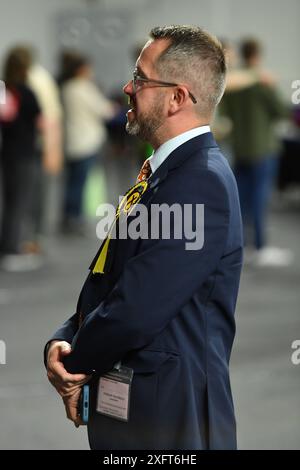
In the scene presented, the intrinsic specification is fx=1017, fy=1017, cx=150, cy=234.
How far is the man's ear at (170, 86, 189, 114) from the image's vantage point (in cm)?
241

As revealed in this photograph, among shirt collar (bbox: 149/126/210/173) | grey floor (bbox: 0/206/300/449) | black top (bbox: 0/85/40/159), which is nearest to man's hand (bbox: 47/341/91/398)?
shirt collar (bbox: 149/126/210/173)

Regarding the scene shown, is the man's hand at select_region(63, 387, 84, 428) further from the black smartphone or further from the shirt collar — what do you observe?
the shirt collar

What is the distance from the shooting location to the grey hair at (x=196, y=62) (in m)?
2.39

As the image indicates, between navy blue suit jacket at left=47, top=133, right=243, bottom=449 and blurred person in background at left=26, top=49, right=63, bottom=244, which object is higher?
blurred person in background at left=26, top=49, right=63, bottom=244

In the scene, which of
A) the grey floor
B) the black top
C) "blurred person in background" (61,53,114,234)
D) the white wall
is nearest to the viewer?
the grey floor

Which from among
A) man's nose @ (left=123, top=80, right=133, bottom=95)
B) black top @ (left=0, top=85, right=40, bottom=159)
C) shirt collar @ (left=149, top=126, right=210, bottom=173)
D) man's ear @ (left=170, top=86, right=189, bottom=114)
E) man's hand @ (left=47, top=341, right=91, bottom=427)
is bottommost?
man's hand @ (left=47, top=341, right=91, bottom=427)

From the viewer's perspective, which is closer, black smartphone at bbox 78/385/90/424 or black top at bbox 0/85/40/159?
black smartphone at bbox 78/385/90/424

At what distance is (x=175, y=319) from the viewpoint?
2.35 meters

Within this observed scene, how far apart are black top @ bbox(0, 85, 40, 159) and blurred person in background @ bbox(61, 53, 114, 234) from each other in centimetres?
182

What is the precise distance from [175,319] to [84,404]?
348 mm

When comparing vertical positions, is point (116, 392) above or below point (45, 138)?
below

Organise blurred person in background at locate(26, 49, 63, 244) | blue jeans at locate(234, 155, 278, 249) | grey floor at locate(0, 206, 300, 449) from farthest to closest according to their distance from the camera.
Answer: blue jeans at locate(234, 155, 278, 249)
blurred person in background at locate(26, 49, 63, 244)
grey floor at locate(0, 206, 300, 449)

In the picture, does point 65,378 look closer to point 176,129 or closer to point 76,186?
point 176,129

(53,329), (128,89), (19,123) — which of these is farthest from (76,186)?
(128,89)
